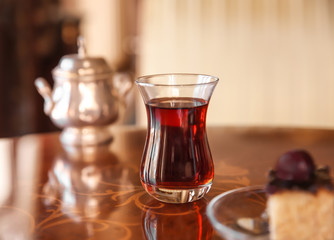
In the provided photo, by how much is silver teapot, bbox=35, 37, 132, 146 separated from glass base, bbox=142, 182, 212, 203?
1.39 ft

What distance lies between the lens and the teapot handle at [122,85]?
1.16 m

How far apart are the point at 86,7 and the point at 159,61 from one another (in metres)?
1.40

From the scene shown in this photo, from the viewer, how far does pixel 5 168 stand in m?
0.94

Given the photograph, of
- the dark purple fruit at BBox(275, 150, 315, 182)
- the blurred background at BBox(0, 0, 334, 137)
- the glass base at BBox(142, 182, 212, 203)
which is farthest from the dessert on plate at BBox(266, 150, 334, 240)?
the blurred background at BBox(0, 0, 334, 137)

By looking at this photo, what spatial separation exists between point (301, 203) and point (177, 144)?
223 millimetres

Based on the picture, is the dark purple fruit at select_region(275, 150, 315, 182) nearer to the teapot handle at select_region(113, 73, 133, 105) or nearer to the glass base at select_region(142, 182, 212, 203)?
the glass base at select_region(142, 182, 212, 203)

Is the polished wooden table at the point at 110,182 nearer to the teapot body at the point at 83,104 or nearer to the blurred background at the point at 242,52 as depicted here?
the teapot body at the point at 83,104

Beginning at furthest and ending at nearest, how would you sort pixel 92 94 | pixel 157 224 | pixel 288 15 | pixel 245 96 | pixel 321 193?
pixel 245 96
pixel 288 15
pixel 92 94
pixel 157 224
pixel 321 193

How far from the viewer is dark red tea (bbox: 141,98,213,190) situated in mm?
687

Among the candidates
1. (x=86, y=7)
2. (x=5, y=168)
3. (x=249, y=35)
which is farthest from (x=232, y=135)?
(x=86, y=7)

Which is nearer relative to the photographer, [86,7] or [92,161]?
[92,161]

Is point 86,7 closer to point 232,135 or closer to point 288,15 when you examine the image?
point 288,15

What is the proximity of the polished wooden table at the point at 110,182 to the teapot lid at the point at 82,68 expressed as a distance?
163 millimetres

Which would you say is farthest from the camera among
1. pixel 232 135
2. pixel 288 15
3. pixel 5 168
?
pixel 288 15
